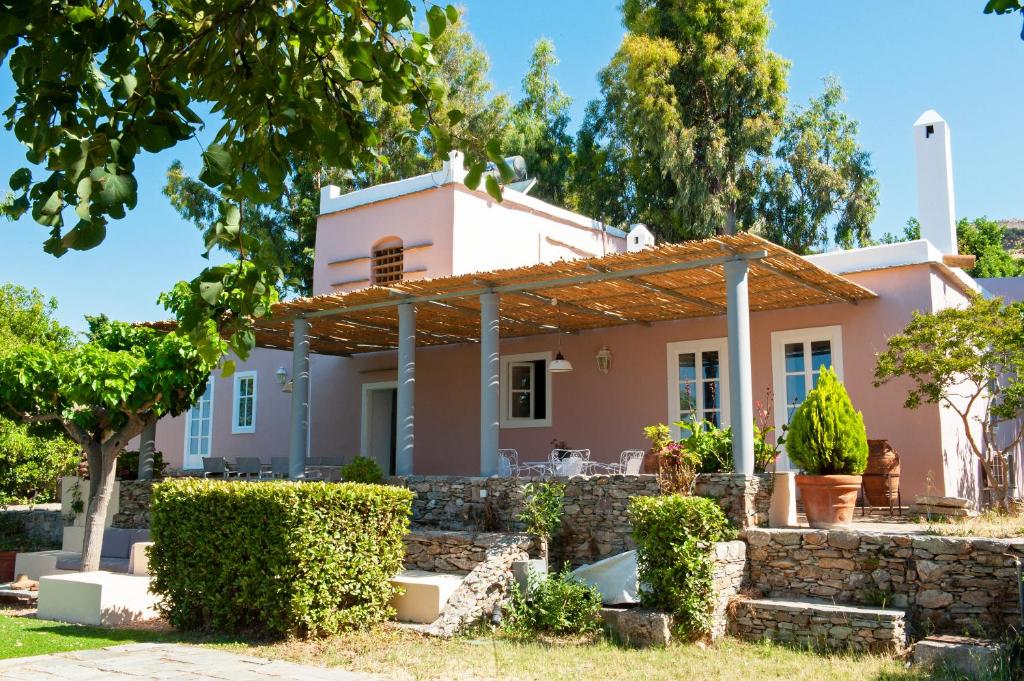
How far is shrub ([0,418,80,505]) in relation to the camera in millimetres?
Result: 17953

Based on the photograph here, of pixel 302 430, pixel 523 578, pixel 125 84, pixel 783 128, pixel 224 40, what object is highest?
pixel 783 128

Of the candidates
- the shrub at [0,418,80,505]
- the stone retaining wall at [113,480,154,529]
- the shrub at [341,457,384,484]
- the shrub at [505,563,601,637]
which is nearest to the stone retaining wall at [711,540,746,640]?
the shrub at [505,563,601,637]

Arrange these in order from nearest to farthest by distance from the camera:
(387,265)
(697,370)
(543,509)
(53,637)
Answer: (53,637) < (543,509) < (697,370) < (387,265)

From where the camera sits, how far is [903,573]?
27.8ft

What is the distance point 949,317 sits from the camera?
413 inches

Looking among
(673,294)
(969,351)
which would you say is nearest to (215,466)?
(673,294)

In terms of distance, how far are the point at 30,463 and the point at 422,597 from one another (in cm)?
1288

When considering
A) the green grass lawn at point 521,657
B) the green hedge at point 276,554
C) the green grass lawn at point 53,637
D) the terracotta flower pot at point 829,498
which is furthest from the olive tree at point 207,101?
the terracotta flower pot at point 829,498

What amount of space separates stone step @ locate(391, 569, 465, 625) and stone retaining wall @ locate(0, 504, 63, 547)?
10.3 metres

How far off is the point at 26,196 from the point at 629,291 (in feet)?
31.8

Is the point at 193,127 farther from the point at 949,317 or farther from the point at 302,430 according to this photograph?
the point at 302,430

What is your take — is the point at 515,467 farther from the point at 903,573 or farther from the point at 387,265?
the point at 903,573

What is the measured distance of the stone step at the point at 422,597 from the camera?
924 cm

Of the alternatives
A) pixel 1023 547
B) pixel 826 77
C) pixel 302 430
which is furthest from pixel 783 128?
pixel 1023 547
